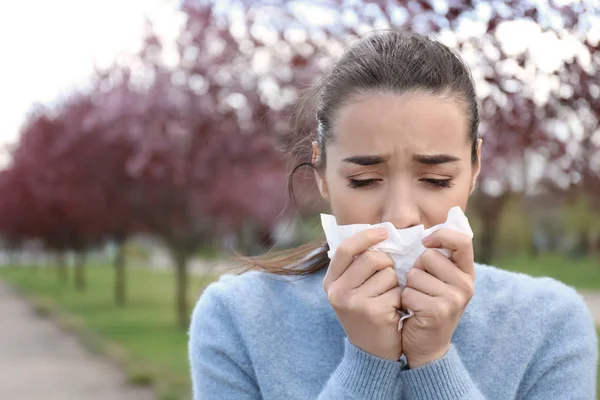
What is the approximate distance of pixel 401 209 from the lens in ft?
5.86

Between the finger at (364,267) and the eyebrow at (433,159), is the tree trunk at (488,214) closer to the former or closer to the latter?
the eyebrow at (433,159)

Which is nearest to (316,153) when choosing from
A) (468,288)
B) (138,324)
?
(468,288)

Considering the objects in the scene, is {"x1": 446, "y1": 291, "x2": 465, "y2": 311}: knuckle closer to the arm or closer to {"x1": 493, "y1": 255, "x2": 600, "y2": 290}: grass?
the arm

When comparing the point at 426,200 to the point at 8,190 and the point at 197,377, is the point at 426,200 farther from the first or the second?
the point at 8,190

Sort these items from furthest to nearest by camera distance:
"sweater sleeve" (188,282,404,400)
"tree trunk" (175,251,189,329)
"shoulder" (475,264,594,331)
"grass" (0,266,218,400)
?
"tree trunk" (175,251,189,329) → "grass" (0,266,218,400) → "shoulder" (475,264,594,331) → "sweater sleeve" (188,282,404,400)

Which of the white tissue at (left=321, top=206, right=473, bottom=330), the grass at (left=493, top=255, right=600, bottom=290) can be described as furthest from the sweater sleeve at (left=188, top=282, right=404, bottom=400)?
the grass at (left=493, top=255, right=600, bottom=290)

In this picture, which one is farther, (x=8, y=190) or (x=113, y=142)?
(x=8, y=190)

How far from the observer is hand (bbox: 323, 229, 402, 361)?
1.71 meters

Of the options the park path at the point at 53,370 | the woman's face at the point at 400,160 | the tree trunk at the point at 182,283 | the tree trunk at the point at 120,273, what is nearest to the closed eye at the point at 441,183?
the woman's face at the point at 400,160

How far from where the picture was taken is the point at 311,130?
91.0 inches

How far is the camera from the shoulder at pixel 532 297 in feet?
6.61

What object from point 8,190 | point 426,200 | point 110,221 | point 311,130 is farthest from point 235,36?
point 8,190

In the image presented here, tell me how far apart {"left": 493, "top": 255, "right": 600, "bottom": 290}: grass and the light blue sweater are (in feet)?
60.4

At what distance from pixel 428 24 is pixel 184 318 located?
1024 cm
